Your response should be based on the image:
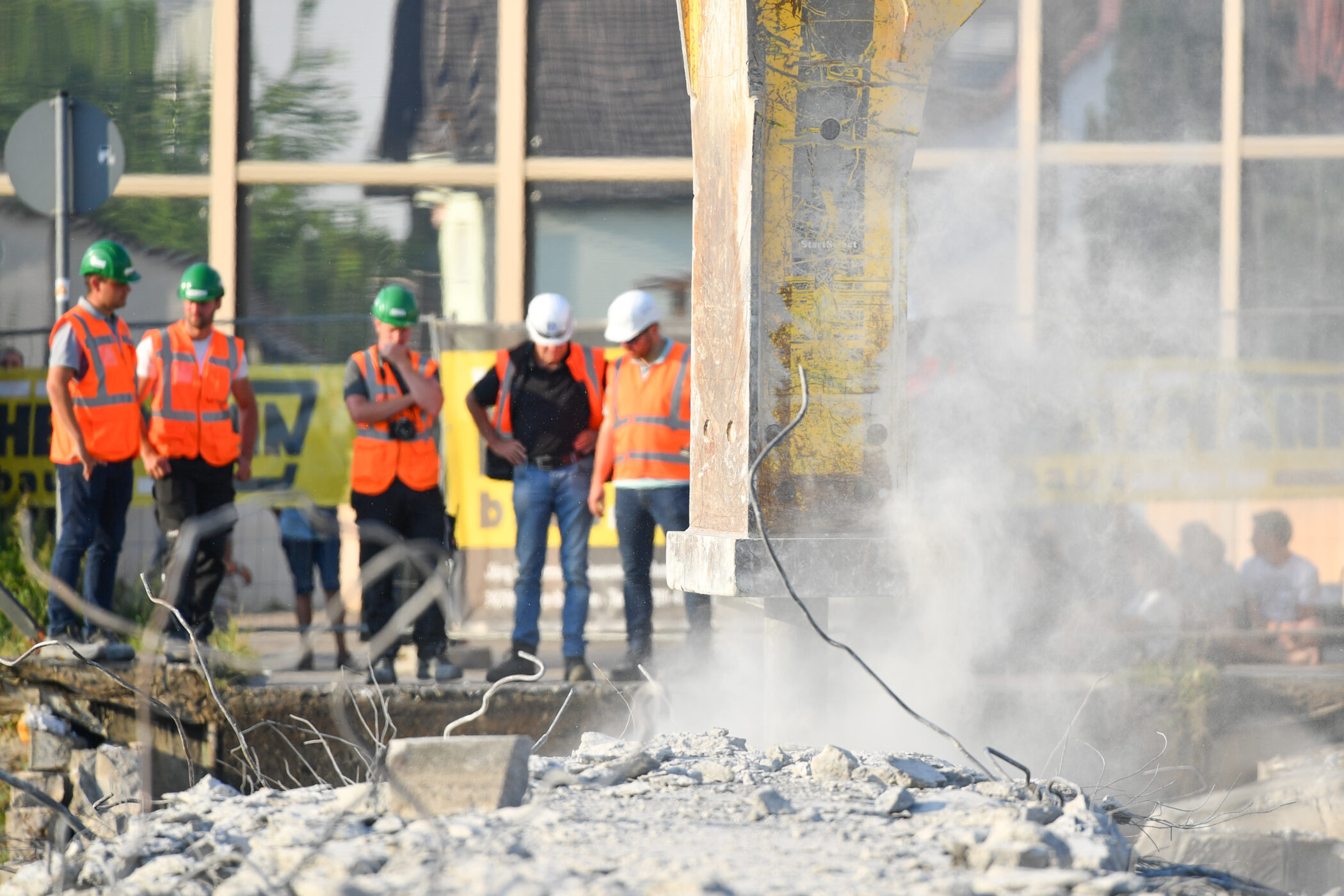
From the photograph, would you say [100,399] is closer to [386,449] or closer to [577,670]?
[386,449]

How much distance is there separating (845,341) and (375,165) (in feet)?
21.9

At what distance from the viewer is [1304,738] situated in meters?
6.55

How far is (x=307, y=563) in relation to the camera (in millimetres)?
6977

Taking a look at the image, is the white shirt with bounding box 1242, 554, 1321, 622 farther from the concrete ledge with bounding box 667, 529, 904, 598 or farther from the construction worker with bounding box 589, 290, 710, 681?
the concrete ledge with bounding box 667, 529, 904, 598

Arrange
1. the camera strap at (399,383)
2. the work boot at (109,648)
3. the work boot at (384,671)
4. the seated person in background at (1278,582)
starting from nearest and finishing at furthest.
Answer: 1. the work boot at (109,648)
2. the work boot at (384,671)
3. the camera strap at (399,383)
4. the seated person in background at (1278,582)

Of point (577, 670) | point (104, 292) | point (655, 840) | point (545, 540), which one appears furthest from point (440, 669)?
point (655, 840)

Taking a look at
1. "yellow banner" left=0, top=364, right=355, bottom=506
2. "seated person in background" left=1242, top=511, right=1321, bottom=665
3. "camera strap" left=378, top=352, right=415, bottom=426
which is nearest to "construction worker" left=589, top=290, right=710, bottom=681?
"camera strap" left=378, top=352, right=415, bottom=426

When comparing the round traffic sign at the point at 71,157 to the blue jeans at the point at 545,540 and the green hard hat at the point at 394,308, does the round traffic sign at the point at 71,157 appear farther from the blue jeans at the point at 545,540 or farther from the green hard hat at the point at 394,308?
the blue jeans at the point at 545,540

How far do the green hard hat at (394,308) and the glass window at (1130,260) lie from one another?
3655 millimetres

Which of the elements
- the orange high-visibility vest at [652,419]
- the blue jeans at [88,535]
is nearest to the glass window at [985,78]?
the orange high-visibility vest at [652,419]

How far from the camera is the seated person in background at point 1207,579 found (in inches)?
289

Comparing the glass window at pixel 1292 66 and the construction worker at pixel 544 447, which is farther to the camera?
the glass window at pixel 1292 66

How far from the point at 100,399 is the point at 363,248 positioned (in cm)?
368

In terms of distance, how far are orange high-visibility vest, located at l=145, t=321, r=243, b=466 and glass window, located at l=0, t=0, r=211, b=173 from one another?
3676 millimetres
